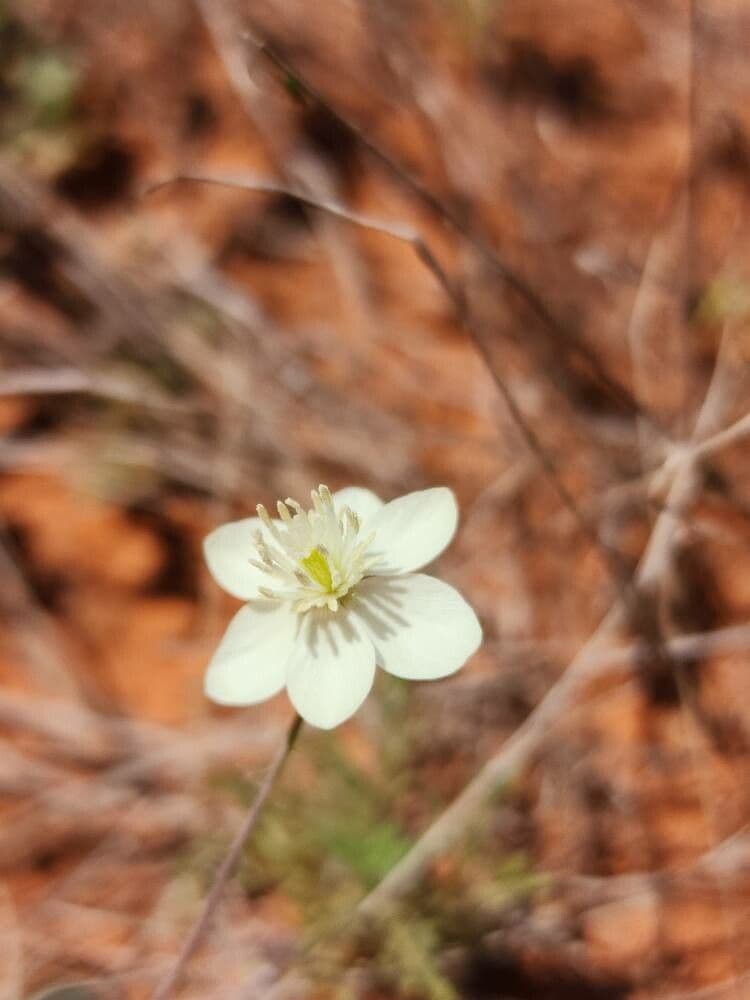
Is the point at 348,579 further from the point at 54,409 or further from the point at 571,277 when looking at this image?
the point at 54,409

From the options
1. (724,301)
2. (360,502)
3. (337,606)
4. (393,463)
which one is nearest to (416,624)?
(337,606)

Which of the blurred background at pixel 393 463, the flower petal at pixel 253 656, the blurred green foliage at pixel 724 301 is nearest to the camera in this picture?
the flower petal at pixel 253 656

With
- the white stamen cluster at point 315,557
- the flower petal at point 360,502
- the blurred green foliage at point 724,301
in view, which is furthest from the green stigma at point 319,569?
the blurred green foliage at point 724,301

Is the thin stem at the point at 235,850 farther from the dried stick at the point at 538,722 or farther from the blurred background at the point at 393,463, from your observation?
the blurred background at the point at 393,463

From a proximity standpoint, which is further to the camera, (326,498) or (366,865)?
(366,865)

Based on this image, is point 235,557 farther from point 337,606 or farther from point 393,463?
point 393,463

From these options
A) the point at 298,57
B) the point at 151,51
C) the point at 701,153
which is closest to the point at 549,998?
the point at 701,153
